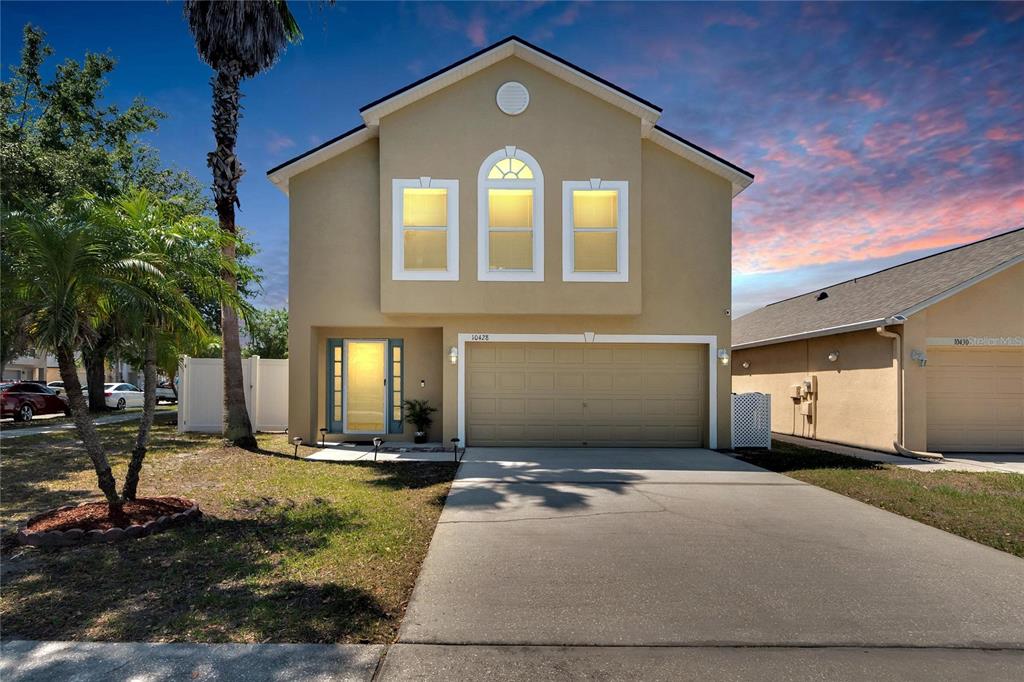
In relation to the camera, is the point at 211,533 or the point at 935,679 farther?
the point at 211,533

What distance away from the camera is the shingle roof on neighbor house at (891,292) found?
38.9ft

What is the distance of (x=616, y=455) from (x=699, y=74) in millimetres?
9096

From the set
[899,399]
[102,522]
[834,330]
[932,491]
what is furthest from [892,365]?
[102,522]

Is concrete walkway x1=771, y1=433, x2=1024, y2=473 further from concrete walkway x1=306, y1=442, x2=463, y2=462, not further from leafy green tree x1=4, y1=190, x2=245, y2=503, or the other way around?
leafy green tree x1=4, y1=190, x2=245, y2=503

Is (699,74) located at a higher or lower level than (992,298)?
higher

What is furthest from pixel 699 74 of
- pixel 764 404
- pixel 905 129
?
pixel 764 404

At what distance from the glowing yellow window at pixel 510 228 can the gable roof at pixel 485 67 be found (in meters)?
2.70

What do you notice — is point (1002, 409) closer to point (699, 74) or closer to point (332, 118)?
point (699, 74)

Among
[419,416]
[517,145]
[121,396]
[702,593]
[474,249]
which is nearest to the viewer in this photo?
[702,593]

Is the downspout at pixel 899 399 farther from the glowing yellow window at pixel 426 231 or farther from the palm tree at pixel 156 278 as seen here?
the palm tree at pixel 156 278

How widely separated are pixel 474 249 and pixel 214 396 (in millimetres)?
9270

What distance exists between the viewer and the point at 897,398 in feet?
38.9

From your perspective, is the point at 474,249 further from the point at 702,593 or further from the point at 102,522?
the point at 702,593

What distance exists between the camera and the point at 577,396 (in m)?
12.4
